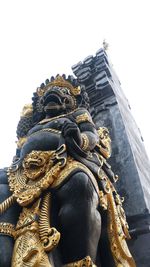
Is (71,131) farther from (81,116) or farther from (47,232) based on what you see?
(47,232)

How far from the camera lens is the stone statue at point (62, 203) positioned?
9.90 feet

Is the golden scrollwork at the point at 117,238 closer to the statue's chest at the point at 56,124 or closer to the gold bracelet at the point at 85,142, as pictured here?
the gold bracelet at the point at 85,142

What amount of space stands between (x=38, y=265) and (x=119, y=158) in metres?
2.34

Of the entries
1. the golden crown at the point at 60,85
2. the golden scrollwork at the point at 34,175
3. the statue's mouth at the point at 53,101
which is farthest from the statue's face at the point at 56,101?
the golden scrollwork at the point at 34,175

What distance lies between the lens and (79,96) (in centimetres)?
464

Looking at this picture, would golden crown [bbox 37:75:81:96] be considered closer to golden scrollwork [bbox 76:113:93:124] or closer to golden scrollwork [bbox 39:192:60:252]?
golden scrollwork [bbox 76:113:93:124]

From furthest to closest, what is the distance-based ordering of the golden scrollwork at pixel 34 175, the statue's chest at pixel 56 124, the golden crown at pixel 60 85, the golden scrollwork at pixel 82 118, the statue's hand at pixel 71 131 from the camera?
the golden crown at pixel 60 85
the golden scrollwork at pixel 82 118
the statue's chest at pixel 56 124
the statue's hand at pixel 71 131
the golden scrollwork at pixel 34 175

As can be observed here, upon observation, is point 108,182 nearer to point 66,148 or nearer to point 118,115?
point 66,148

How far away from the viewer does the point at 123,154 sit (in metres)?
5.00

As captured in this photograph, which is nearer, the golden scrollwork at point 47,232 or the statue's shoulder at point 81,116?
the golden scrollwork at point 47,232

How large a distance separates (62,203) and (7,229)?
42cm

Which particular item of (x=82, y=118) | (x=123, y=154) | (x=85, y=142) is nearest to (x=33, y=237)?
(x=85, y=142)

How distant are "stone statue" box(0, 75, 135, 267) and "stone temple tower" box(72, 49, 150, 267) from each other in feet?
1.04

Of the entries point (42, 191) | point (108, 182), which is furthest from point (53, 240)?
point (108, 182)
